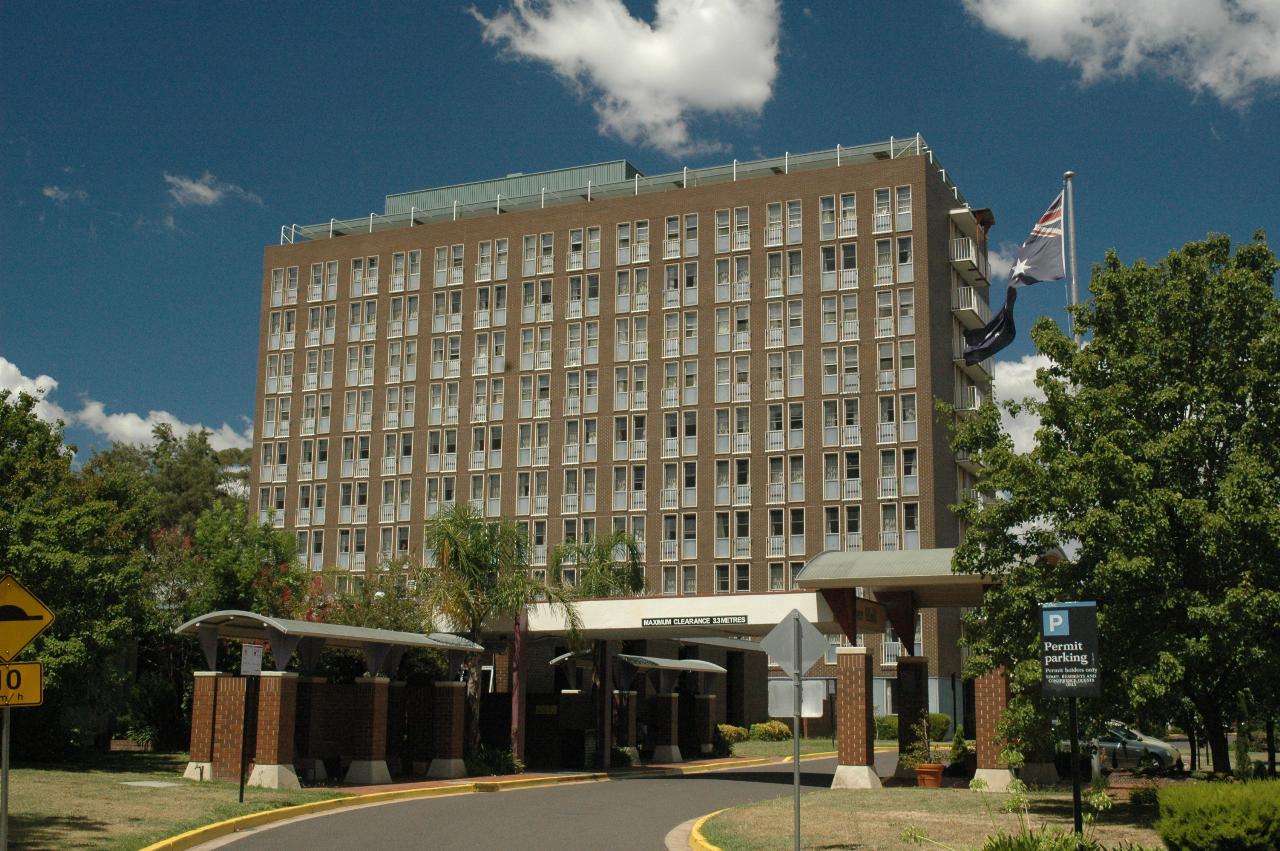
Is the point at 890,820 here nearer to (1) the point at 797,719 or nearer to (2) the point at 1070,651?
(2) the point at 1070,651

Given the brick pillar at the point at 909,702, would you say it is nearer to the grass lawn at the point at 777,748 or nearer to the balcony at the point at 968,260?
the grass lawn at the point at 777,748

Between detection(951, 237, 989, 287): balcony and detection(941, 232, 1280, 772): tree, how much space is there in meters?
52.3

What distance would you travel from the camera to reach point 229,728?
2800 cm

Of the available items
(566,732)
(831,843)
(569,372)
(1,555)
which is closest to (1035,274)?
(566,732)

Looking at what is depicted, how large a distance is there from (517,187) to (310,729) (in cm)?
6032

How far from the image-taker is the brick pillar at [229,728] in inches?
1099

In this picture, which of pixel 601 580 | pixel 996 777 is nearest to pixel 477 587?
pixel 996 777

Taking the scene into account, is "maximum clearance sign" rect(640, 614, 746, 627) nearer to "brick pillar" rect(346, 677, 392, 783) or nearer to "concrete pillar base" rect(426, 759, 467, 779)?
"concrete pillar base" rect(426, 759, 467, 779)

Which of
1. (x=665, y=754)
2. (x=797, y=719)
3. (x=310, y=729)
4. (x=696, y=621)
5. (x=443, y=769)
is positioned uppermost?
(x=696, y=621)

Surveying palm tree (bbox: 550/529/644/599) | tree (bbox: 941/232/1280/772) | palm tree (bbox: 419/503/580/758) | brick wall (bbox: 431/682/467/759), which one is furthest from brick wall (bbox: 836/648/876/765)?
palm tree (bbox: 550/529/644/599)

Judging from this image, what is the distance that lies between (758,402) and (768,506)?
5.72 metres

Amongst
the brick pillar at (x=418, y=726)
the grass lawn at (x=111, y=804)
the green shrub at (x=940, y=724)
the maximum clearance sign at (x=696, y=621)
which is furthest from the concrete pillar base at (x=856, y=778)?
the green shrub at (x=940, y=724)

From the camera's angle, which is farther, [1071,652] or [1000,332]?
[1000,332]

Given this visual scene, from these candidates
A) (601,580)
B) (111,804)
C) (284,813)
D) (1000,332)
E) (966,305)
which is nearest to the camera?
(111,804)
